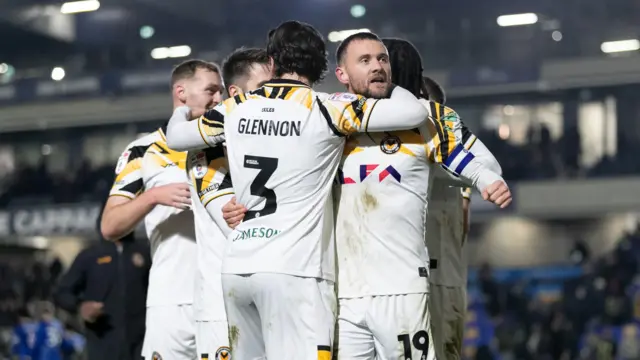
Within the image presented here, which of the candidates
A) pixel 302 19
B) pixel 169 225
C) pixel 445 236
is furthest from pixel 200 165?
pixel 302 19

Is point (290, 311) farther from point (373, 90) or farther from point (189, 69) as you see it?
point (189, 69)

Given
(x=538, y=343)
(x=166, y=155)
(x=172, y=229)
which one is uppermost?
(x=166, y=155)

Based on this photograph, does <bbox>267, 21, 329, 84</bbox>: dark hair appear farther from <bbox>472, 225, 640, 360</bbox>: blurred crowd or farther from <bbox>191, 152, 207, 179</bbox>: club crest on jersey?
<bbox>472, 225, 640, 360</bbox>: blurred crowd

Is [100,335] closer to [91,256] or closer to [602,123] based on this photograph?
[91,256]

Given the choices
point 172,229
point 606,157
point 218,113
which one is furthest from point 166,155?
point 606,157

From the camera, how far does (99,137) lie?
81.3 feet

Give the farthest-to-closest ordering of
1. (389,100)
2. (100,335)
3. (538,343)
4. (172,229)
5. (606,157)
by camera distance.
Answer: (606,157), (538,343), (100,335), (172,229), (389,100)

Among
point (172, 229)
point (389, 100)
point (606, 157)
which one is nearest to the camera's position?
point (389, 100)

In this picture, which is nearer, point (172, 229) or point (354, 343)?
point (354, 343)

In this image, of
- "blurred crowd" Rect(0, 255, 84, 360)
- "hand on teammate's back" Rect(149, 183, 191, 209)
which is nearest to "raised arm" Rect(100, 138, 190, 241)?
"hand on teammate's back" Rect(149, 183, 191, 209)

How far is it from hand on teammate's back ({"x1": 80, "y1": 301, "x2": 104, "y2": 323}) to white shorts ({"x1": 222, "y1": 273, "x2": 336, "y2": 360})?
9.44ft

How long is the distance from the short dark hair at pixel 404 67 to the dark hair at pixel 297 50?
2.17 ft

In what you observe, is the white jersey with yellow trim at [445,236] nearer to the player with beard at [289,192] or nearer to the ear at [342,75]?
the ear at [342,75]

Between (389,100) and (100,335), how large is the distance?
3.59 meters
